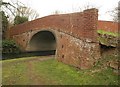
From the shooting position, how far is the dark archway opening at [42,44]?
2481cm

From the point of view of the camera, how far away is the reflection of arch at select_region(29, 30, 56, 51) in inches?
977

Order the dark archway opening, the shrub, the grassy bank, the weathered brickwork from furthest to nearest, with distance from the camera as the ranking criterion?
the dark archway opening, the shrub, the weathered brickwork, the grassy bank

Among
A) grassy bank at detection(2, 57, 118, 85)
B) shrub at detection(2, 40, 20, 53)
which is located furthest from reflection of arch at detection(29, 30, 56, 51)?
grassy bank at detection(2, 57, 118, 85)

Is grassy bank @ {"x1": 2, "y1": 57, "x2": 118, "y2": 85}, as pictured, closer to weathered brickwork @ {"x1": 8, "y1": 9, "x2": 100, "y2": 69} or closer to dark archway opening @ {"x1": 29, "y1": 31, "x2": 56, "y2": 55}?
weathered brickwork @ {"x1": 8, "y1": 9, "x2": 100, "y2": 69}

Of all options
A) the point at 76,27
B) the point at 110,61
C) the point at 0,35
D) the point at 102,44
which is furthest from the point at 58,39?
the point at 0,35

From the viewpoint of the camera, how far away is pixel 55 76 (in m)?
12.7

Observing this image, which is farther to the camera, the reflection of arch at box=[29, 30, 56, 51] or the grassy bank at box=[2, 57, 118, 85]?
the reflection of arch at box=[29, 30, 56, 51]

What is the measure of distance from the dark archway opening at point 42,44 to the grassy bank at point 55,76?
10.1 m

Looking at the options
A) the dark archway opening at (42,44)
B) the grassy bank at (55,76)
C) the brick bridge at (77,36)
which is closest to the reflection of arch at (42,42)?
the dark archway opening at (42,44)

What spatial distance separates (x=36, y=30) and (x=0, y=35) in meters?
4.66

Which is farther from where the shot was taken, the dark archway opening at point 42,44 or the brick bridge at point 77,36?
the dark archway opening at point 42,44

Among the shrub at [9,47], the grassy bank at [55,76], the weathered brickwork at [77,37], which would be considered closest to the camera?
the grassy bank at [55,76]

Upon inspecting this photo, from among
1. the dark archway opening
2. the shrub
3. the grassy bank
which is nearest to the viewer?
the grassy bank

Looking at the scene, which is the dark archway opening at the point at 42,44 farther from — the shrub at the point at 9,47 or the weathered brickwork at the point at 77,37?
the weathered brickwork at the point at 77,37
